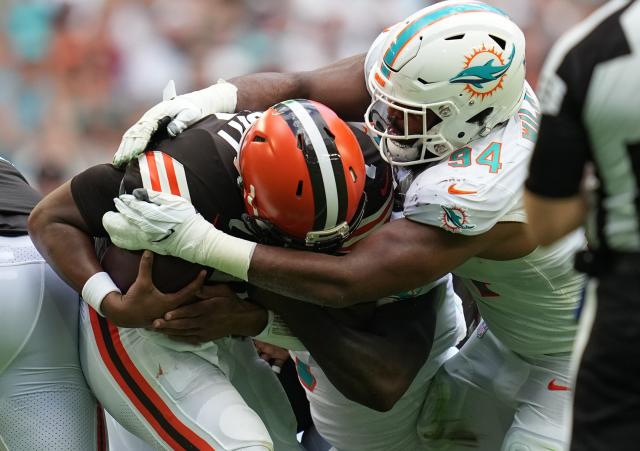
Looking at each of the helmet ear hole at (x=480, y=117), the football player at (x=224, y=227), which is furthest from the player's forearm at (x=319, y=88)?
the helmet ear hole at (x=480, y=117)

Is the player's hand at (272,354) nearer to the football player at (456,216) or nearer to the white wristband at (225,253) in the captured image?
the football player at (456,216)

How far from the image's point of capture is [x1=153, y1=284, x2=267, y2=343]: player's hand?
2688mm

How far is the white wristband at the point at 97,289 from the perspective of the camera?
8.78 ft

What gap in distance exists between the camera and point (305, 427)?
368 centimetres

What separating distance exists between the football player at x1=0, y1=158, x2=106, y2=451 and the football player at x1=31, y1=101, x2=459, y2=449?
0.26ft

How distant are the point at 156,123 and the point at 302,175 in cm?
46

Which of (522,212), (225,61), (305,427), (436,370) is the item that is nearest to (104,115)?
(225,61)

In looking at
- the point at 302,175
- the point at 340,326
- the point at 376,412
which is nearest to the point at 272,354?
the point at 376,412

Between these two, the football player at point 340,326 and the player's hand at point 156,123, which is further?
the player's hand at point 156,123

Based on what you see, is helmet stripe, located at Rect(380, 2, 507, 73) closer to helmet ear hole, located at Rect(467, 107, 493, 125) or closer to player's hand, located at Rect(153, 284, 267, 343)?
helmet ear hole, located at Rect(467, 107, 493, 125)

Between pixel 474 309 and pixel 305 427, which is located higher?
pixel 474 309

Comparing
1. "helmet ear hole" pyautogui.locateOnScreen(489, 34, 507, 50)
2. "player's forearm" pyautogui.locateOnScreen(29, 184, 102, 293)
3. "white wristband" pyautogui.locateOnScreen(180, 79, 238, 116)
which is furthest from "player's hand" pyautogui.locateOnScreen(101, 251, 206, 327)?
"helmet ear hole" pyautogui.locateOnScreen(489, 34, 507, 50)

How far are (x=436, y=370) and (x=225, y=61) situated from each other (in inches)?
104

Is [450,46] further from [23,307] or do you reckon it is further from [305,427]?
[305,427]
